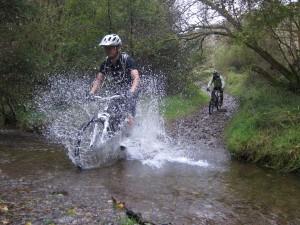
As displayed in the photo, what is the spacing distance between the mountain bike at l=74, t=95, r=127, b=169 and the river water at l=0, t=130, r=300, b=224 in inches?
14.1

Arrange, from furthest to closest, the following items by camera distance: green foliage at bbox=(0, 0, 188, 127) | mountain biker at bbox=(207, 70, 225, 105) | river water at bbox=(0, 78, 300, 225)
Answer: mountain biker at bbox=(207, 70, 225, 105) < green foliage at bbox=(0, 0, 188, 127) < river water at bbox=(0, 78, 300, 225)

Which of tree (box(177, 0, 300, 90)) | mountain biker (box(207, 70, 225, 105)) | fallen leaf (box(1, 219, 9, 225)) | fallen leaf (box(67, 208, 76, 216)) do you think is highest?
tree (box(177, 0, 300, 90))

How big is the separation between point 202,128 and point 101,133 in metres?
8.07

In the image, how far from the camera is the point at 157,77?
83.0 ft

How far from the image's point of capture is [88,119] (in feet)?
48.1

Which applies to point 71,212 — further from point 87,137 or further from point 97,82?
point 97,82

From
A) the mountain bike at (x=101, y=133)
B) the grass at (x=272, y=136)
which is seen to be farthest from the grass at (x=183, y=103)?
the mountain bike at (x=101, y=133)

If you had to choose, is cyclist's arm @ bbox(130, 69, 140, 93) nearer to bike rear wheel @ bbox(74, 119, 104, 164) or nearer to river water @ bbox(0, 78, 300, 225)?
bike rear wheel @ bbox(74, 119, 104, 164)

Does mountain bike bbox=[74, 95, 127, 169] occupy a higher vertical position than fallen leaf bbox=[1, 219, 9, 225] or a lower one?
higher

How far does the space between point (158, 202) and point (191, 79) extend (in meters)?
21.0

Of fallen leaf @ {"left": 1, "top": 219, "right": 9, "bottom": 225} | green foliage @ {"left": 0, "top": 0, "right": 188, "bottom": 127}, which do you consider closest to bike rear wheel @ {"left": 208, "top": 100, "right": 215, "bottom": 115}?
green foliage @ {"left": 0, "top": 0, "right": 188, "bottom": 127}

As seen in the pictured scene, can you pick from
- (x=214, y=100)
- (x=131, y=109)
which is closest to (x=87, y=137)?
(x=131, y=109)

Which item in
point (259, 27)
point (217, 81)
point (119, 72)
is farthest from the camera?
point (217, 81)

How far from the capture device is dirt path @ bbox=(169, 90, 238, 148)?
1407 centimetres
